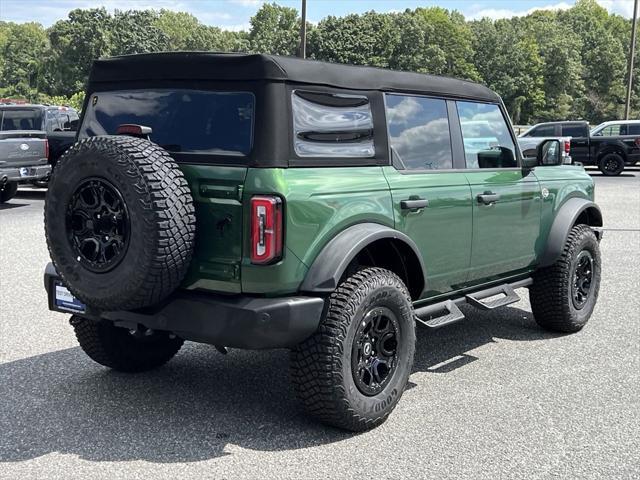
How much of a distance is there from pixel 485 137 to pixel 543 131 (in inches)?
855

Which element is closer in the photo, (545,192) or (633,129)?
(545,192)

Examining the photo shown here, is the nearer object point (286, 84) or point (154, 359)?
point (286, 84)

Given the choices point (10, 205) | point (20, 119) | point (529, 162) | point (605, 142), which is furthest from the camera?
point (605, 142)

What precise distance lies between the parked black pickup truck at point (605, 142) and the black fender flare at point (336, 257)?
22.0 meters

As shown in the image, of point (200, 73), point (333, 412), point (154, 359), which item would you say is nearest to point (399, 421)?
point (333, 412)

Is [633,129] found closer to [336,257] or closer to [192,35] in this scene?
[336,257]

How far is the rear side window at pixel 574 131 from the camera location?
24984 millimetres

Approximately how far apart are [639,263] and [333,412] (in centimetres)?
663

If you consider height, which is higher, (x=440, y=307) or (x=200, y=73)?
(x=200, y=73)

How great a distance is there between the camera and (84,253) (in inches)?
148

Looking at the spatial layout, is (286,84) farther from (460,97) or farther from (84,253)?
(460,97)

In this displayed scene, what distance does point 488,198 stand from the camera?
16.4 feet

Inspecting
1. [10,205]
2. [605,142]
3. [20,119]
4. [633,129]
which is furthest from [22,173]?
[633,129]

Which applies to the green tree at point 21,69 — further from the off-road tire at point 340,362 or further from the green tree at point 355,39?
the off-road tire at point 340,362
